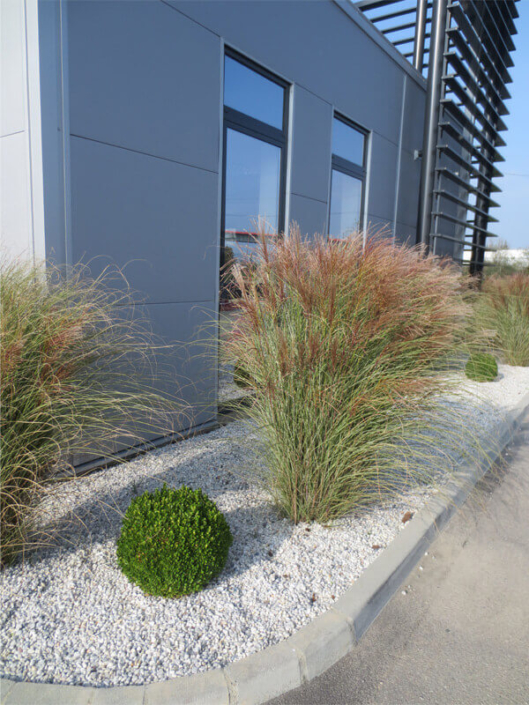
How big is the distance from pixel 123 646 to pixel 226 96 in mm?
4307

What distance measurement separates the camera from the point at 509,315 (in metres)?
7.34

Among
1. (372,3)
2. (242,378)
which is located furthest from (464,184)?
(242,378)

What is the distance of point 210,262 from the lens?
432 centimetres

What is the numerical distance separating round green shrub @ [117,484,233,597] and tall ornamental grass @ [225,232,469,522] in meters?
0.61

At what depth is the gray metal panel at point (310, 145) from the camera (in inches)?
209

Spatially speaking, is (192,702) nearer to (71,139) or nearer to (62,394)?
(62,394)

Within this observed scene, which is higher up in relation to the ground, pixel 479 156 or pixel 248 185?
pixel 479 156

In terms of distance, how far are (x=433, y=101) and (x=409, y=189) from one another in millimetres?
1422

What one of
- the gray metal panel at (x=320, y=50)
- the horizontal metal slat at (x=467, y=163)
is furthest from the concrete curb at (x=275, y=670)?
the horizontal metal slat at (x=467, y=163)

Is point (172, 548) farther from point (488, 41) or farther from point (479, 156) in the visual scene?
point (488, 41)

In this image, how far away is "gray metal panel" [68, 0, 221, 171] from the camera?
124 inches

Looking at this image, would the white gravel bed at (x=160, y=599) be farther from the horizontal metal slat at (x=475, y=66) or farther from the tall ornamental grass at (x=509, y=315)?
the horizontal metal slat at (x=475, y=66)

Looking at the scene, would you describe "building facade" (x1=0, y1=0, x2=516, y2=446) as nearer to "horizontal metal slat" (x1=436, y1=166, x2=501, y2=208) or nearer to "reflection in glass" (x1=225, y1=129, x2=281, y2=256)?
"reflection in glass" (x1=225, y1=129, x2=281, y2=256)

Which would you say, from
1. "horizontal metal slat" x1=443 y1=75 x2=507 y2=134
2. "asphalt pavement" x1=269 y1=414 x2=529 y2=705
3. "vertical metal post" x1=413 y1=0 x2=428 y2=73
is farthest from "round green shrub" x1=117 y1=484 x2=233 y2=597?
"vertical metal post" x1=413 y1=0 x2=428 y2=73
